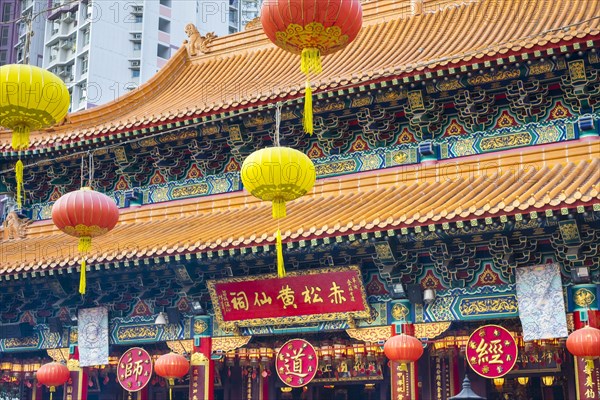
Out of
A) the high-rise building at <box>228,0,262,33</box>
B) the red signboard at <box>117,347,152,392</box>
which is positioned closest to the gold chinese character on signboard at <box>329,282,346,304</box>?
the red signboard at <box>117,347,152,392</box>

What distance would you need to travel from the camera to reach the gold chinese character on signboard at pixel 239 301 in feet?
48.6

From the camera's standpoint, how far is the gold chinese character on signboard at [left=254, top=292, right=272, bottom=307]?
14625 mm

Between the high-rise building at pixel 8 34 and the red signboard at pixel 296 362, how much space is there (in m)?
47.9

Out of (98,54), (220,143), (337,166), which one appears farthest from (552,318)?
(98,54)

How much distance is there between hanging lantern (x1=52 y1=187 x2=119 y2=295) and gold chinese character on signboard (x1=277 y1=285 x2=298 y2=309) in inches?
113

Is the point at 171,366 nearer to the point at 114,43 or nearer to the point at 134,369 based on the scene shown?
the point at 134,369

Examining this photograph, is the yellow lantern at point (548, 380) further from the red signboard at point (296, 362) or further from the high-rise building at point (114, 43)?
the high-rise building at point (114, 43)

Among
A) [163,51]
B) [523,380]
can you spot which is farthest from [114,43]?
[523,380]

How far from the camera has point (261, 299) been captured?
14.7m

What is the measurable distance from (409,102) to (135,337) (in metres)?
6.25

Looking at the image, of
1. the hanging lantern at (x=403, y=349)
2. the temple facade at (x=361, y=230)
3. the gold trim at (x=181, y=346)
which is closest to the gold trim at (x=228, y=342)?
the temple facade at (x=361, y=230)

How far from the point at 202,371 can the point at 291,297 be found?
6.73 feet

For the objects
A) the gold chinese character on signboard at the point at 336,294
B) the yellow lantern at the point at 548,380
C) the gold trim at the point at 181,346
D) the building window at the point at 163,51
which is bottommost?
the yellow lantern at the point at 548,380

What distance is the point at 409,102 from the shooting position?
48.0 ft
